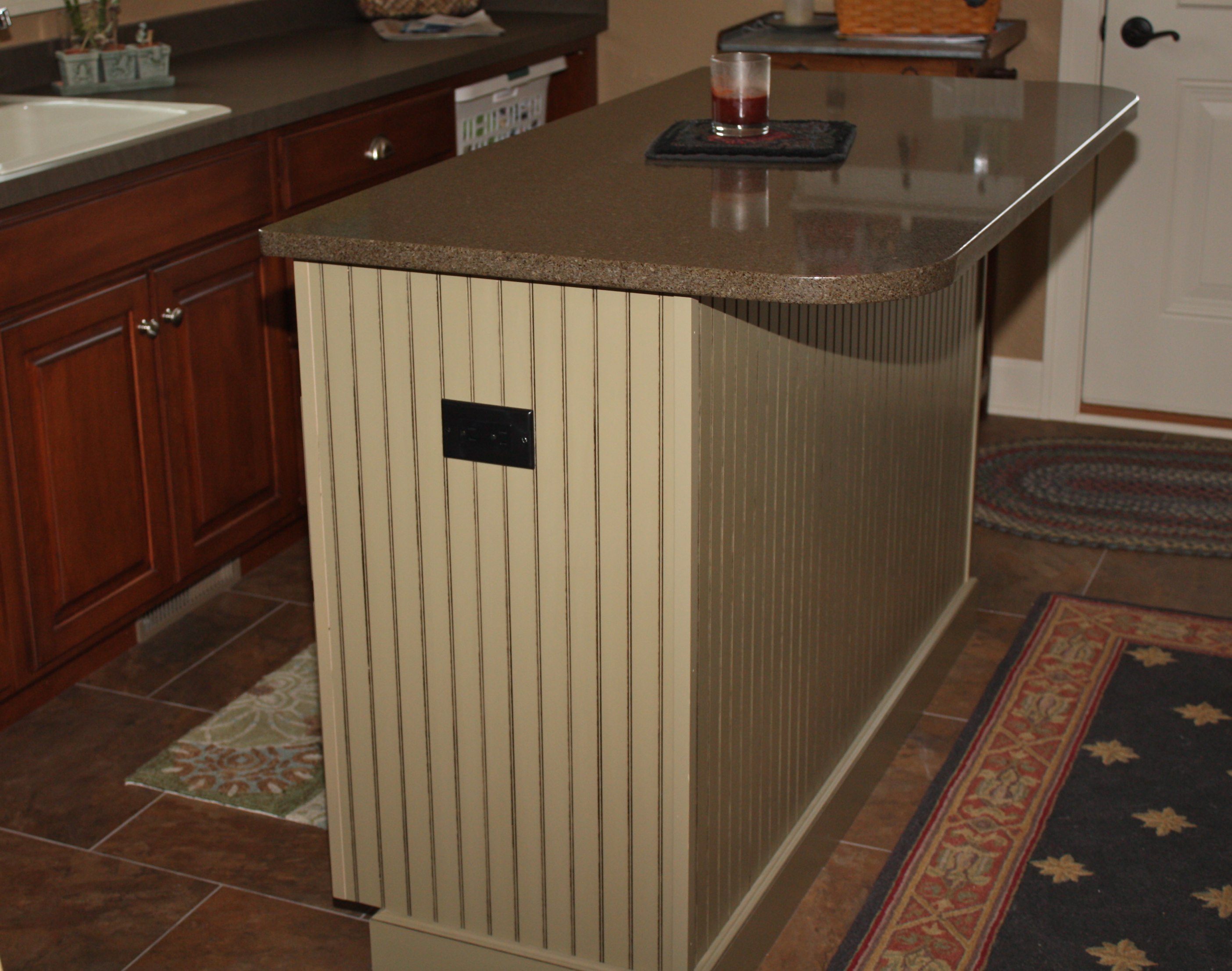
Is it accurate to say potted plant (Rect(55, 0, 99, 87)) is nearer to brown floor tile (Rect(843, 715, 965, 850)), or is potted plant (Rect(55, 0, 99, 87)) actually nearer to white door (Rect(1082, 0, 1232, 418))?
brown floor tile (Rect(843, 715, 965, 850))

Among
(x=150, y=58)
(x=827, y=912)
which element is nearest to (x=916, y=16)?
(x=150, y=58)

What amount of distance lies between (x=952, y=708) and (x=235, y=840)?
1235 millimetres

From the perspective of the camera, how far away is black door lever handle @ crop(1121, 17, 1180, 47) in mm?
3617

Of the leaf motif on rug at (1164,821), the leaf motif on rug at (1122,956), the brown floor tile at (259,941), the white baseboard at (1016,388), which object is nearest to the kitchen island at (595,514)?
the brown floor tile at (259,941)

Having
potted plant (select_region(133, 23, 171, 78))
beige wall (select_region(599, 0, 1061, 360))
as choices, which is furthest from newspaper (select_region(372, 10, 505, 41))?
potted plant (select_region(133, 23, 171, 78))

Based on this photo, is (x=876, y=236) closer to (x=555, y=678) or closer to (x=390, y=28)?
(x=555, y=678)

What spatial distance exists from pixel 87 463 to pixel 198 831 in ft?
2.27

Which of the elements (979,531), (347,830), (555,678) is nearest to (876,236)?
(555,678)

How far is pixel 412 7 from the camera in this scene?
3.81m

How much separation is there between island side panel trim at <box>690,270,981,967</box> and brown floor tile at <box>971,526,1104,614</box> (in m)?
0.51

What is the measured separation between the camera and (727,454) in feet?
5.35

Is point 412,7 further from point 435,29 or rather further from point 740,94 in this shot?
point 740,94

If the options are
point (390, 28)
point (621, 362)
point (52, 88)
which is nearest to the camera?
point (621, 362)

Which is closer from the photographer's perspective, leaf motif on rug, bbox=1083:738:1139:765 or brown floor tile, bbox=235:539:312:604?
leaf motif on rug, bbox=1083:738:1139:765
